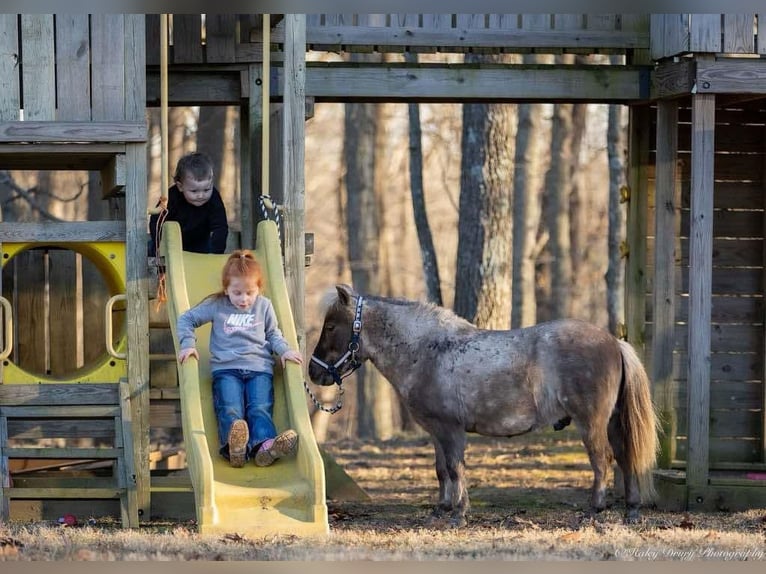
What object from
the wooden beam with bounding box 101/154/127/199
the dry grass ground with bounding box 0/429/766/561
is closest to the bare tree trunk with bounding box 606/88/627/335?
the dry grass ground with bounding box 0/429/766/561

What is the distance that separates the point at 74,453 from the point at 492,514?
338cm

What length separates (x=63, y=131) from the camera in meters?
10.4

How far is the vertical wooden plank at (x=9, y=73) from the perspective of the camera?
1048cm

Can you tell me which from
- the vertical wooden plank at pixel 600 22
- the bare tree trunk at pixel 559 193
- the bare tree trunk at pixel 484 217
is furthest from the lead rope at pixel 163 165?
the bare tree trunk at pixel 559 193

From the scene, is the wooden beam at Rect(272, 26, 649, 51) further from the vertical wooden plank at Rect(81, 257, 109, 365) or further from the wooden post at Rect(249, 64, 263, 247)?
the vertical wooden plank at Rect(81, 257, 109, 365)

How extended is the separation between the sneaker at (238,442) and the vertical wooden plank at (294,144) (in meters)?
2.02

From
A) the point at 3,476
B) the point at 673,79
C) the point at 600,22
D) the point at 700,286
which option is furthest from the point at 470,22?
the point at 3,476

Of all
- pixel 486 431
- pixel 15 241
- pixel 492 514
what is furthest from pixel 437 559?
pixel 15 241

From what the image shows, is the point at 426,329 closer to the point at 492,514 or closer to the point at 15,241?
the point at 492,514

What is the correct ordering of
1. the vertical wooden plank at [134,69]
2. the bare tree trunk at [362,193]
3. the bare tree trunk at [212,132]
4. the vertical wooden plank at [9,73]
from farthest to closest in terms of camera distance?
1. the bare tree trunk at [362,193]
2. the bare tree trunk at [212,132]
3. the vertical wooden plank at [134,69]
4. the vertical wooden plank at [9,73]

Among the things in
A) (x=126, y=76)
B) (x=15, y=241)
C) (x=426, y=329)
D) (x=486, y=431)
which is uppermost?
(x=126, y=76)

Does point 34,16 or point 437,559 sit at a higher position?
point 34,16

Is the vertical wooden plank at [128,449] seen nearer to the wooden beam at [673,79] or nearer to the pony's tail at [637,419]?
the pony's tail at [637,419]

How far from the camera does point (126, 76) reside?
1062 centimetres
